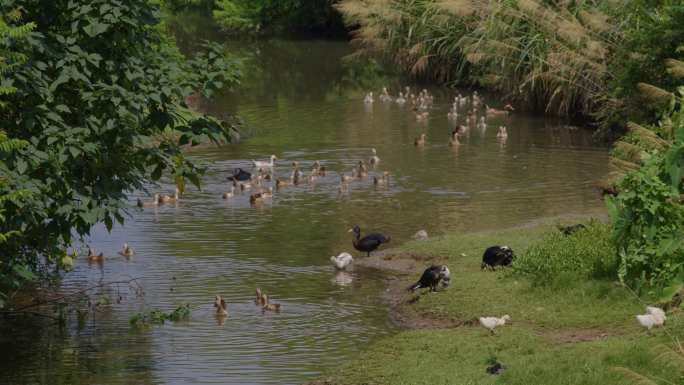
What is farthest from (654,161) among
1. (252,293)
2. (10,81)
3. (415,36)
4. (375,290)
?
(415,36)

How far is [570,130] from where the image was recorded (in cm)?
3766

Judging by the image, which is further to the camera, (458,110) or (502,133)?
(458,110)

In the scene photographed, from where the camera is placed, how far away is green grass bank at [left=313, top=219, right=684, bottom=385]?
42.5 feet

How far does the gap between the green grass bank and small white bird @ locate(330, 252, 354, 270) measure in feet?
2.98

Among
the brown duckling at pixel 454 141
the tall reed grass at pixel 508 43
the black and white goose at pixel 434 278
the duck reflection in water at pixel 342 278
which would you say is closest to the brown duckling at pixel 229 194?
the duck reflection in water at pixel 342 278

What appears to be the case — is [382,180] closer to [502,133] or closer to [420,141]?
[420,141]

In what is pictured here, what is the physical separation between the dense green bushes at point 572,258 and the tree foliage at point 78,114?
17.1ft

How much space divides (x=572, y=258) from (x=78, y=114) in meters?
7.30

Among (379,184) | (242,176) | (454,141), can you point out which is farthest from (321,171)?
(454,141)

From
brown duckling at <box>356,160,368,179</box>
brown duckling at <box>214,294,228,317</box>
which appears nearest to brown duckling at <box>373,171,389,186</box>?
brown duckling at <box>356,160,368,179</box>

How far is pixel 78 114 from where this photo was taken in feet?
50.6

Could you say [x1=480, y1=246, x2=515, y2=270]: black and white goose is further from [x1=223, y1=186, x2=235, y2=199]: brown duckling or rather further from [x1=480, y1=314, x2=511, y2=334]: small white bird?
[x1=223, y1=186, x2=235, y2=199]: brown duckling

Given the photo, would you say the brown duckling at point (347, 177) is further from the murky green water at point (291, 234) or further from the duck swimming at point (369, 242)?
the duck swimming at point (369, 242)

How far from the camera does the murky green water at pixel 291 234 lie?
54.6ft
